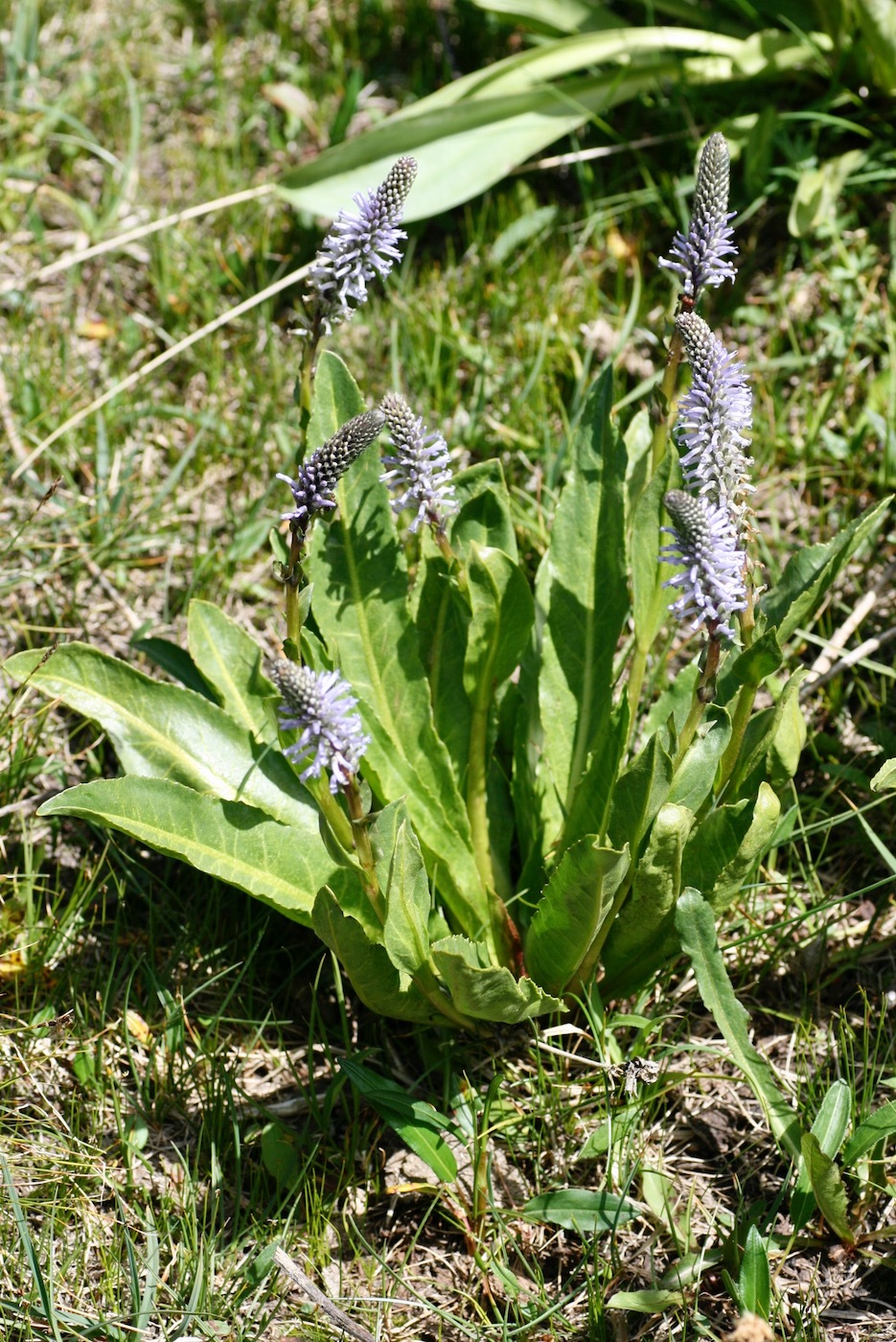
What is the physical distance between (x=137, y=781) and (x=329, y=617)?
621 millimetres

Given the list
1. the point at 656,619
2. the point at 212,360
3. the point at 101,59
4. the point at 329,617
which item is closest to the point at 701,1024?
the point at 656,619

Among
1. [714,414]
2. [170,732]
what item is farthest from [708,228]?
[170,732]

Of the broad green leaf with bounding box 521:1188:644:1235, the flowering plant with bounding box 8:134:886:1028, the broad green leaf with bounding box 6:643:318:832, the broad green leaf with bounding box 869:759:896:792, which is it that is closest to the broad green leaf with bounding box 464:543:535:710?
the flowering plant with bounding box 8:134:886:1028

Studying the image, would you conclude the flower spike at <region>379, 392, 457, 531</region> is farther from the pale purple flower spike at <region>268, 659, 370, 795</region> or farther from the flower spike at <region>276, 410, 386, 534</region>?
the pale purple flower spike at <region>268, 659, 370, 795</region>

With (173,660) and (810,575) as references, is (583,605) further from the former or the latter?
(173,660)

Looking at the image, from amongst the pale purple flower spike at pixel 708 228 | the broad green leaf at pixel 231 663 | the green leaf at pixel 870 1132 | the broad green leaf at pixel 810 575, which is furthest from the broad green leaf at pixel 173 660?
the green leaf at pixel 870 1132

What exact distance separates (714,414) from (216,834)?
126 cm

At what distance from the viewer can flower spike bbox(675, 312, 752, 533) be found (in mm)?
2156

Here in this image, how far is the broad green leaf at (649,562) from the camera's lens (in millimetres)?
2754

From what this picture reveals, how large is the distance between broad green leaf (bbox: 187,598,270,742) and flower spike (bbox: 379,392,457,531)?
0.59 meters

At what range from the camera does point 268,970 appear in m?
2.90

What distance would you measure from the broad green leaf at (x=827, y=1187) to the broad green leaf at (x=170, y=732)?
1.19 meters

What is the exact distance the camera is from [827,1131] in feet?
8.00

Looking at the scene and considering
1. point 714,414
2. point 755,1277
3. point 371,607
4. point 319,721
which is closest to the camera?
point 319,721
